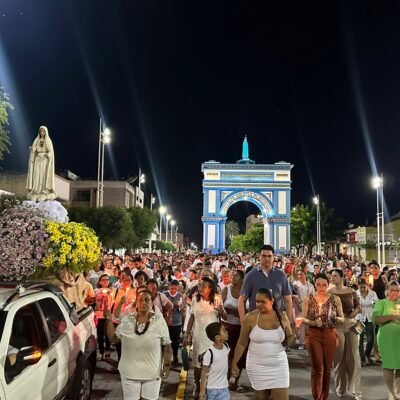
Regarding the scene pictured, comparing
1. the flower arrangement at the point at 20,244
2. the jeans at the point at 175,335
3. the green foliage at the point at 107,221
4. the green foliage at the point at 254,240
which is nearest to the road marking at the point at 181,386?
the jeans at the point at 175,335

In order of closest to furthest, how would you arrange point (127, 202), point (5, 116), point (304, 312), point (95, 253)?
point (304, 312) → point (95, 253) → point (5, 116) → point (127, 202)

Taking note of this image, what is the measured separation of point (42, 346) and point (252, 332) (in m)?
2.09

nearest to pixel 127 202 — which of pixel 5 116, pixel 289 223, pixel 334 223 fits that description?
pixel 289 223

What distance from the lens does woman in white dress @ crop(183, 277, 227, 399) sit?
23.6 feet

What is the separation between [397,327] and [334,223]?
79.9 metres

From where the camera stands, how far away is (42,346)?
195 inches

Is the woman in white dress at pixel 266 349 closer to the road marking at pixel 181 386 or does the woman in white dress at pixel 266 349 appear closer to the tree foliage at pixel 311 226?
the road marking at pixel 181 386

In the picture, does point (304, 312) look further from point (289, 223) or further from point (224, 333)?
point (289, 223)

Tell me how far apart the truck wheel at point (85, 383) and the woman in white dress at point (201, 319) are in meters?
1.52

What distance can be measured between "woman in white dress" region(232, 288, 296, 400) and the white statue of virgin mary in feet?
22.8

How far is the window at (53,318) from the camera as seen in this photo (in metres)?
5.29

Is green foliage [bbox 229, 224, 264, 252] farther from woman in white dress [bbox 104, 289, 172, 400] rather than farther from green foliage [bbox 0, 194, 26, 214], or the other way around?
woman in white dress [bbox 104, 289, 172, 400]

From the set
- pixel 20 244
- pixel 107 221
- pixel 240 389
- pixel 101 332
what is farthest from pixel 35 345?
pixel 107 221

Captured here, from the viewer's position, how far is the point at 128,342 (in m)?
5.22
